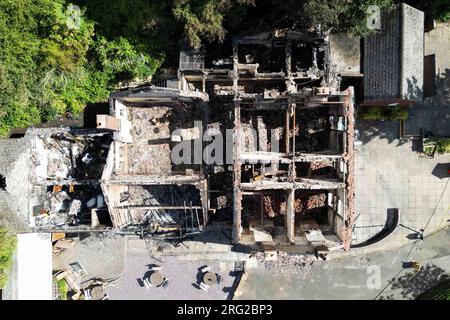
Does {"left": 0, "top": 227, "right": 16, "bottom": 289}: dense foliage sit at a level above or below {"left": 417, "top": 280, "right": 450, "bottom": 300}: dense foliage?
above

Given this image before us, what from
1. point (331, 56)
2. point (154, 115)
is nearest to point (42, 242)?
point (154, 115)

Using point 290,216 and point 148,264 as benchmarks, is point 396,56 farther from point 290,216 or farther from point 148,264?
point 148,264

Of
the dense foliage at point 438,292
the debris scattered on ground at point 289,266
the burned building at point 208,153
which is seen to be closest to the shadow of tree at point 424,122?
the burned building at point 208,153

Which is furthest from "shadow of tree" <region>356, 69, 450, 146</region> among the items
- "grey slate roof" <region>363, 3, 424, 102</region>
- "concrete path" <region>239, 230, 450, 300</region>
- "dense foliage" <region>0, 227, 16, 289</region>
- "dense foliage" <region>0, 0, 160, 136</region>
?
"dense foliage" <region>0, 227, 16, 289</region>

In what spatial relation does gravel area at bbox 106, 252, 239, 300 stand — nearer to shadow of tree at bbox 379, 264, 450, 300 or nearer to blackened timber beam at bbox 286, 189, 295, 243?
blackened timber beam at bbox 286, 189, 295, 243

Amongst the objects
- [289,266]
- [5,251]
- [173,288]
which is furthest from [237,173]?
[5,251]

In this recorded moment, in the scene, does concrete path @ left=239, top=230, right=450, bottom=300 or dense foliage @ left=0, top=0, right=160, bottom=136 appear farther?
concrete path @ left=239, top=230, right=450, bottom=300
